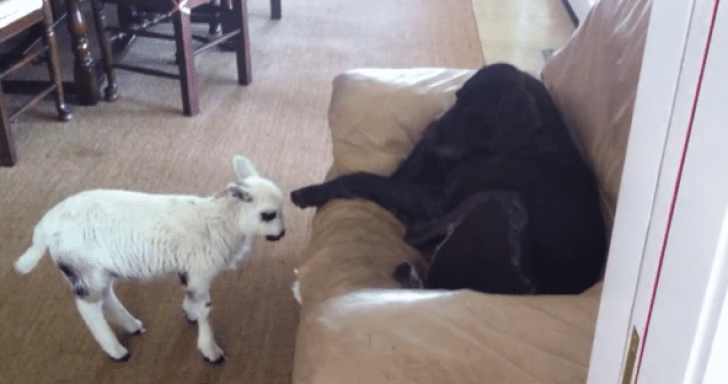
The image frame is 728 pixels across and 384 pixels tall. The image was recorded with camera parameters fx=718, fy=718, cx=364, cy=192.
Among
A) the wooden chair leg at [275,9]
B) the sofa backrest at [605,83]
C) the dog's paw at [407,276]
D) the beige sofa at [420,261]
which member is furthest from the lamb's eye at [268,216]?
the wooden chair leg at [275,9]

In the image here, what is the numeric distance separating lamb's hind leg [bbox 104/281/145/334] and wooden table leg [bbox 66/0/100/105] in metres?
1.55

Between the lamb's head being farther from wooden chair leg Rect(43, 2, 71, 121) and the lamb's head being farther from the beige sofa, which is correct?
wooden chair leg Rect(43, 2, 71, 121)

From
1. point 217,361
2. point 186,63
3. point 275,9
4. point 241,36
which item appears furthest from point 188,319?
point 275,9

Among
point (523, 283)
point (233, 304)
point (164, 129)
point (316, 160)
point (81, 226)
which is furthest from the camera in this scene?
point (164, 129)

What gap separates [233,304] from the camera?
198cm

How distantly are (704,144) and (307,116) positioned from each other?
2732mm

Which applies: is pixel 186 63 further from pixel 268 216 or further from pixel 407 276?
pixel 407 276

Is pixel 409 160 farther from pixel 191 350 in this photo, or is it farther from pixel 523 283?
pixel 191 350

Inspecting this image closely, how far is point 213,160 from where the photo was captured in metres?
2.71

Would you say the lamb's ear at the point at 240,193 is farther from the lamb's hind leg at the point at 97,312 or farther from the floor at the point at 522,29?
the floor at the point at 522,29

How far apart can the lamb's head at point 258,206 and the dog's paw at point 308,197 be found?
0.38ft

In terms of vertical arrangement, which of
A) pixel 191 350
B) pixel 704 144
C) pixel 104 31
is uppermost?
pixel 704 144

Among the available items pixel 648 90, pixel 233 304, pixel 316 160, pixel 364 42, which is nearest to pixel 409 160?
pixel 233 304

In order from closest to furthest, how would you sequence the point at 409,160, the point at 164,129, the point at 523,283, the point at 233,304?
the point at 523,283 < the point at 409,160 < the point at 233,304 < the point at 164,129
